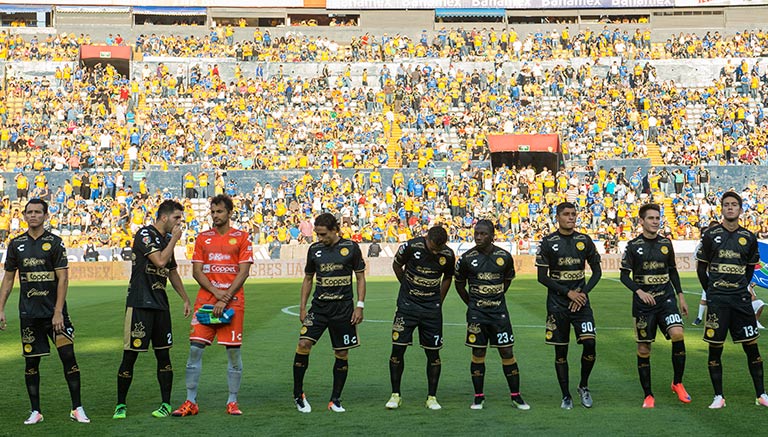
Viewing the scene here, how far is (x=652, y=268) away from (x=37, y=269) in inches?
272

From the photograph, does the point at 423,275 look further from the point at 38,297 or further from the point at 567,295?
the point at 38,297

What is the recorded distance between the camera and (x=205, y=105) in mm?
52594

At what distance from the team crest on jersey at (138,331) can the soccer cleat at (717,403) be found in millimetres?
6336

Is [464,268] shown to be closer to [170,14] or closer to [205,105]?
[205,105]

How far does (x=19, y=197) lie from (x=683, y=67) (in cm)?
3864

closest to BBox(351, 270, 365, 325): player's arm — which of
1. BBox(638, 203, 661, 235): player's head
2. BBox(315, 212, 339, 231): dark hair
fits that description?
BBox(315, 212, 339, 231): dark hair

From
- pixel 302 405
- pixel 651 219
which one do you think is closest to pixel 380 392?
pixel 302 405

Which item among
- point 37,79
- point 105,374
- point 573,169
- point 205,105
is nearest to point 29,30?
point 37,79

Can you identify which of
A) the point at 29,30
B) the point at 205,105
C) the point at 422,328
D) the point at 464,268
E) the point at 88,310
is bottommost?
the point at 88,310

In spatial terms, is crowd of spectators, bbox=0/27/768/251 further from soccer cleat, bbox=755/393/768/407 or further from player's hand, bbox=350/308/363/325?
soccer cleat, bbox=755/393/768/407

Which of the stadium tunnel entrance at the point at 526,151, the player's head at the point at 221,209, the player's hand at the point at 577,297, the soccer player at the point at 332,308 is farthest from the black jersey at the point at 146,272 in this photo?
the stadium tunnel entrance at the point at 526,151

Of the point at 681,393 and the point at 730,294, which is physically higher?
the point at 730,294

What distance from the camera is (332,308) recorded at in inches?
431

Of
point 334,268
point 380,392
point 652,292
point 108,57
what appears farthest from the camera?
point 108,57
